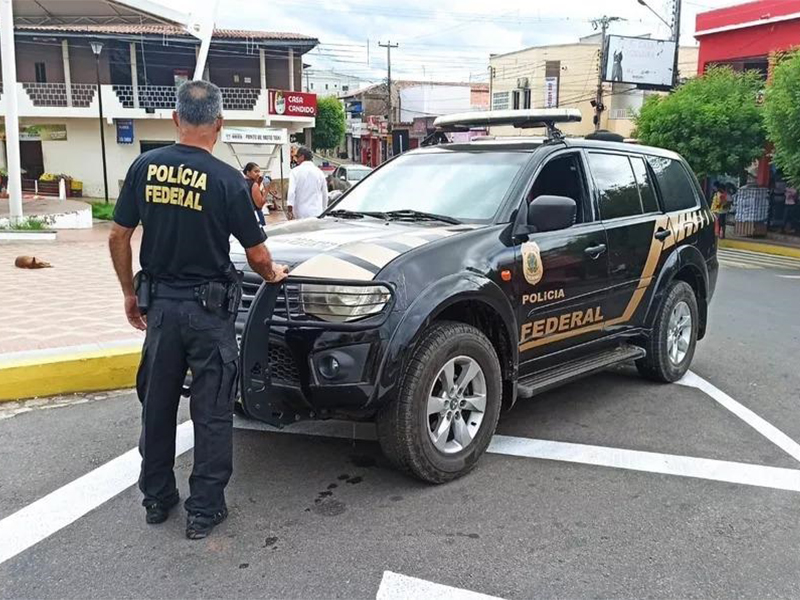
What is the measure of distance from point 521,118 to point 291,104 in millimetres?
31885

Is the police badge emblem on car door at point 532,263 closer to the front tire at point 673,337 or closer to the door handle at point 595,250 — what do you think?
the door handle at point 595,250

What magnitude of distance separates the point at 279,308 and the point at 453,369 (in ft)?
3.12

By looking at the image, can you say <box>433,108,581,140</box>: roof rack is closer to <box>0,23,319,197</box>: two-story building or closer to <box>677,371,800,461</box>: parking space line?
<box>677,371,800,461</box>: parking space line

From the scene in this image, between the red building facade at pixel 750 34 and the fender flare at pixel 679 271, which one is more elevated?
the red building facade at pixel 750 34

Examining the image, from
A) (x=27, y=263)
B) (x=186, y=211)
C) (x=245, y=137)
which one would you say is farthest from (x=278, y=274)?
(x=245, y=137)

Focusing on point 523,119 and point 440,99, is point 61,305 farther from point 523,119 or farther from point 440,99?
point 440,99

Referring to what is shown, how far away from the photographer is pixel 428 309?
358 centimetres

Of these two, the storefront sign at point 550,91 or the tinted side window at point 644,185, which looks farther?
the storefront sign at point 550,91

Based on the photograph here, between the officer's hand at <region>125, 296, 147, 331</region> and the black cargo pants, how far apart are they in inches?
8.8

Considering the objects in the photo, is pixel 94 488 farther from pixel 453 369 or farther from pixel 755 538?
pixel 755 538

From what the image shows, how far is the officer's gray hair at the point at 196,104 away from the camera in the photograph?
3.17 metres

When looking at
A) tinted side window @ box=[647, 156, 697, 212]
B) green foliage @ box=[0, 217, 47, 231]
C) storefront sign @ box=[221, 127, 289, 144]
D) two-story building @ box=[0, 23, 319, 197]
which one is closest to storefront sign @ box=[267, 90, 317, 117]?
two-story building @ box=[0, 23, 319, 197]

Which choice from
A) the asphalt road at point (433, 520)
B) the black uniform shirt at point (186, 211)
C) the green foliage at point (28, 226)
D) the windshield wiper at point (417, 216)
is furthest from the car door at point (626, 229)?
the green foliage at point (28, 226)

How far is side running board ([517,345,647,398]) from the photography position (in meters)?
4.33
